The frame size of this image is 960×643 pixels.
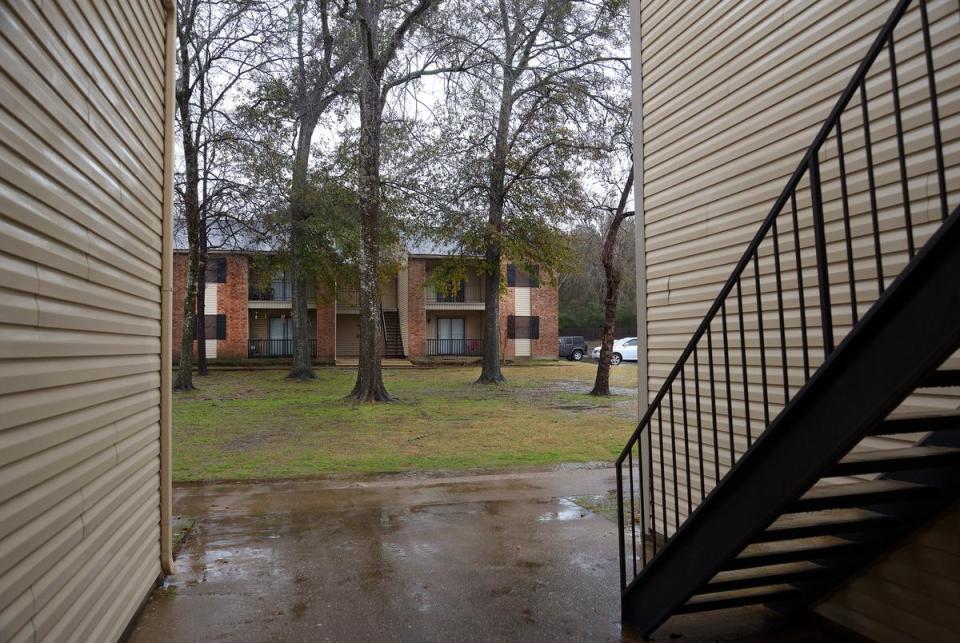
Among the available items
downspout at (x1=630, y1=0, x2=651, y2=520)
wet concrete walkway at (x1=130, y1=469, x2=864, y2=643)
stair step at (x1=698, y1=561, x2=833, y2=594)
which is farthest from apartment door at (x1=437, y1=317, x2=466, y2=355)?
stair step at (x1=698, y1=561, x2=833, y2=594)

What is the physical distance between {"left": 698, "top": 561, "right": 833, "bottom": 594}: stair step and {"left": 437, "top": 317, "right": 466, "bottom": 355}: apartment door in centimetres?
2991

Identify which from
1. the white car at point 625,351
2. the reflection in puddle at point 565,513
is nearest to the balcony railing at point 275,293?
the white car at point 625,351

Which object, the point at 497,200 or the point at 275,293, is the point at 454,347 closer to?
the point at 275,293

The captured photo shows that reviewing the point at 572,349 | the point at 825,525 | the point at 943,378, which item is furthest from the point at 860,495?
the point at 572,349

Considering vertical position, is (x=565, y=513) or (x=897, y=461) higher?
(x=897, y=461)

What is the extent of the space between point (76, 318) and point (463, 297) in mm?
31063

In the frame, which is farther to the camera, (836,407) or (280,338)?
(280,338)

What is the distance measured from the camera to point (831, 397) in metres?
2.51

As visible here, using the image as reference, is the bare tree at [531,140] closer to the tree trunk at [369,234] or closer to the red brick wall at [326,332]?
the tree trunk at [369,234]

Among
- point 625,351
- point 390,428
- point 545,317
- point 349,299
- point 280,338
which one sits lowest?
point 390,428

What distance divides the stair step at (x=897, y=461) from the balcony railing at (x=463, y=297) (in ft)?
99.8

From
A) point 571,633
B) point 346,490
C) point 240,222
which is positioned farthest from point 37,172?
point 240,222

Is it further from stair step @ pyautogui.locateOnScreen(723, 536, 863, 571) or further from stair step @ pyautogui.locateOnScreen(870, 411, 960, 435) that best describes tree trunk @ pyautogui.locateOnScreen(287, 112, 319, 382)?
stair step @ pyautogui.locateOnScreen(870, 411, 960, 435)

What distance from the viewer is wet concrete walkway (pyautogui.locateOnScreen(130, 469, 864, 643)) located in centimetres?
400
